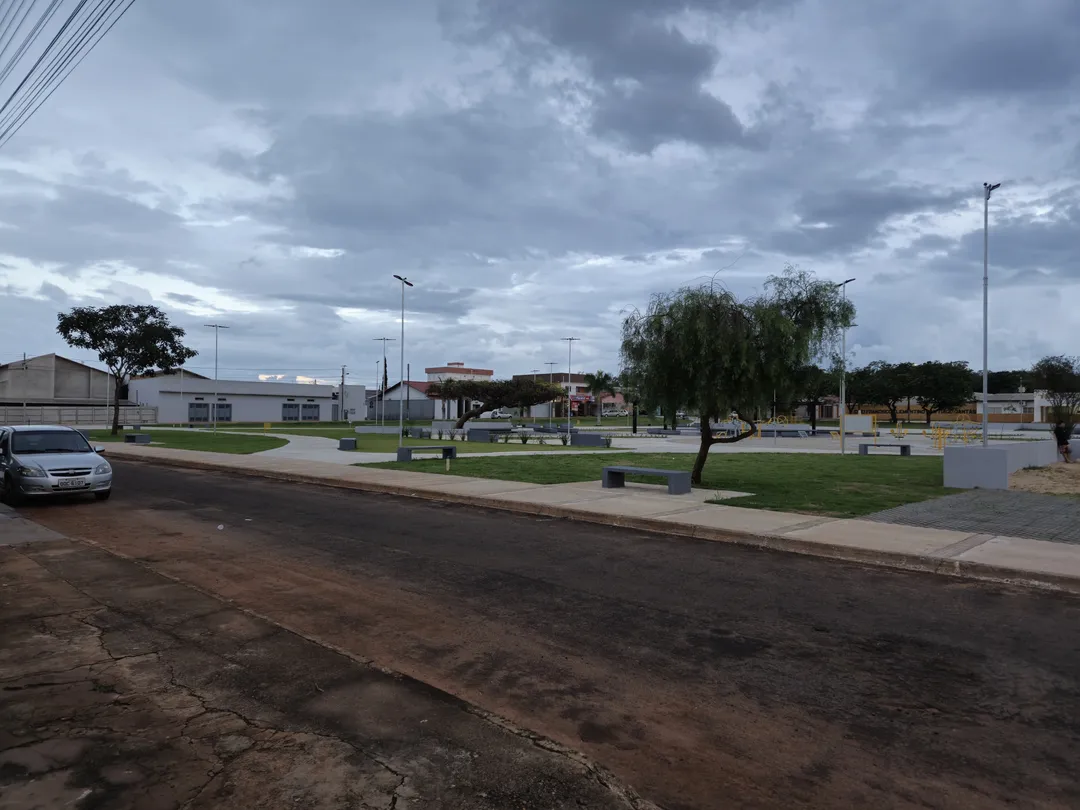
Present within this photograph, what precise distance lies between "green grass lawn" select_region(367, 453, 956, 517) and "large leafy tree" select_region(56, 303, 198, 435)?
27.9 metres

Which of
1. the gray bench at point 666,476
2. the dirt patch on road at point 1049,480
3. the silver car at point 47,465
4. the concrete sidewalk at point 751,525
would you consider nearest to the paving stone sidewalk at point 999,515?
the concrete sidewalk at point 751,525

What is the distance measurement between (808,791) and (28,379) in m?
99.2

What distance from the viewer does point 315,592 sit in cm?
732

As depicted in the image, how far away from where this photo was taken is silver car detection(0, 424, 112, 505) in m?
13.5

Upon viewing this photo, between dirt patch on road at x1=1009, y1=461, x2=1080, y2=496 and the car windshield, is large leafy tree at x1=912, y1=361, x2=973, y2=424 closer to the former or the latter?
dirt patch on road at x1=1009, y1=461, x2=1080, y2=496

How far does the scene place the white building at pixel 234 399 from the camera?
78.4 metres

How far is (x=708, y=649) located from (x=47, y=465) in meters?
13.3

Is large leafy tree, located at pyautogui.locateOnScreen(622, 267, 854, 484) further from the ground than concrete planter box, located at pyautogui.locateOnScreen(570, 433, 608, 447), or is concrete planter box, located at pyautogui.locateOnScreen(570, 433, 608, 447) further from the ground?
large leafy tree, located at pyautogui.locateOnScreen(622, 267, 854, 484)

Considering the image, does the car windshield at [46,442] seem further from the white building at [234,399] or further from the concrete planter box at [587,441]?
the white building at [234,399]

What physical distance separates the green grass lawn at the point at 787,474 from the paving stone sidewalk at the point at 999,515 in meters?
0.60

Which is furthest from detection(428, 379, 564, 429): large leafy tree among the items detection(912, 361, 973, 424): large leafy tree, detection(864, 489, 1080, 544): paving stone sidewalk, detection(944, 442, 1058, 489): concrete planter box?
detection(912, 361, 973, 424): large leafy tree

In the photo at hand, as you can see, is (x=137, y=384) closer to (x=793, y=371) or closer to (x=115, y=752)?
(x=793, y=371)

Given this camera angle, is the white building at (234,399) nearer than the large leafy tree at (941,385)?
Yes

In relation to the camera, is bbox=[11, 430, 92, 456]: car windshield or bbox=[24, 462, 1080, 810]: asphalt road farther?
bbox=[11, 430, 92, 456]: car windshield
